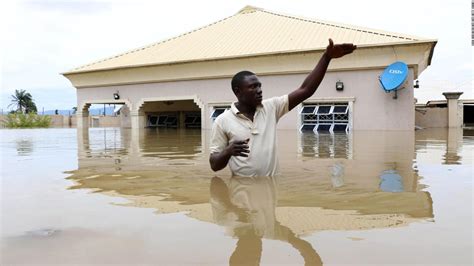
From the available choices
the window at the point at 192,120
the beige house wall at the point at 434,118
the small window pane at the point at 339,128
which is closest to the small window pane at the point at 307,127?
the small window pane at the point at 339,128

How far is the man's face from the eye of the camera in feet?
13.6

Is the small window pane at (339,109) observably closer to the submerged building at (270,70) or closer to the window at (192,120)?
the submerged building at (270,70)

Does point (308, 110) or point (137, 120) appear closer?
point (308, 110)

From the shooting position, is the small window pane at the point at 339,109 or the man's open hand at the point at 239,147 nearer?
the man's open hand at the point at 239,147

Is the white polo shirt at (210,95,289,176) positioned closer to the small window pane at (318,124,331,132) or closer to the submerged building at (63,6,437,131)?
the submerged building at (63,6,437,131)

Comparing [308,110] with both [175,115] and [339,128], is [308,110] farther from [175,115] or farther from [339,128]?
[175,115]

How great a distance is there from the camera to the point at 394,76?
15977mm

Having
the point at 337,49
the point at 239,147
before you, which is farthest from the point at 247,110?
the point at 337,49

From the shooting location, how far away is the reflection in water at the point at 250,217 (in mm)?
2092

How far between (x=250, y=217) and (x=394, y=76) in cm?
1459

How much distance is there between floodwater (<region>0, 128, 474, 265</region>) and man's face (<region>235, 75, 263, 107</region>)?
0.80 meters

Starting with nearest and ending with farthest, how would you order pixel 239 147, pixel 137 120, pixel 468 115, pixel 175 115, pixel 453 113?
pixel 239 147 < pixel 137 120 < pixel 453 113 < pixel 175 115 < pixel 468 115

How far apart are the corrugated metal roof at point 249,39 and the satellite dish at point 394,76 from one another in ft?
3.02

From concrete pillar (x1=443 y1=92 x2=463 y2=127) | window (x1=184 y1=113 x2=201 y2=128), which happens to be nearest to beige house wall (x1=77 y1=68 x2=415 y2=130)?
window (x1=184 y1=113 x2=201 y2=128)
